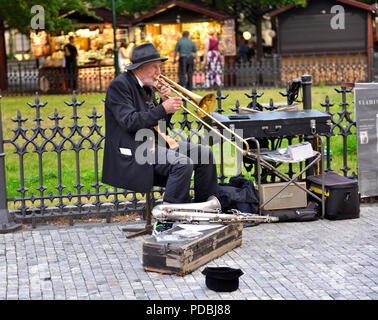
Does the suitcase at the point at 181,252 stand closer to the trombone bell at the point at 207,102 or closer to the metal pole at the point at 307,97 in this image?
the trombone bell at the point at 207,102

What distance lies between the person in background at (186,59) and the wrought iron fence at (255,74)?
611 millimetres

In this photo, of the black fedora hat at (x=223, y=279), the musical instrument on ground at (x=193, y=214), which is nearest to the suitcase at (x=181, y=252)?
the musical instrument on ground at (x=193, y=214)

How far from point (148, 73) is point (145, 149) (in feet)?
2.61

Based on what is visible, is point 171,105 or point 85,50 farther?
point 85,50

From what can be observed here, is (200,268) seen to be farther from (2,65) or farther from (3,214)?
(2,65)

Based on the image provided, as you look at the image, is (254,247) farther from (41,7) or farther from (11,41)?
(11,41)

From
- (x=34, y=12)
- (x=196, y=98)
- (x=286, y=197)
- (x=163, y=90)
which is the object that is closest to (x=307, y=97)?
(x=286, y=197)

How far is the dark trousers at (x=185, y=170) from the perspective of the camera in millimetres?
7062

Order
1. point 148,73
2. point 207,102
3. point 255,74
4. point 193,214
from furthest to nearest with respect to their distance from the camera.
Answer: point 255,74 → point 207,102 → point 148,73 → point 193,214

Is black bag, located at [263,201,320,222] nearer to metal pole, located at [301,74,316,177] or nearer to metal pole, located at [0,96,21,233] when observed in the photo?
metal pole, located at [301,74,316,177]

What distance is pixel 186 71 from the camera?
24.8 meters

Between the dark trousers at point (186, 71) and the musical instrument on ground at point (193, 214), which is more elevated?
the dark trousers at point (186, 71)

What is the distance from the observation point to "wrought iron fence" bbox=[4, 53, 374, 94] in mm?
25609

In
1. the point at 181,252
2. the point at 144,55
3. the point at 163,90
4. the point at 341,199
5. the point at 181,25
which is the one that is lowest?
the point at 181,252
